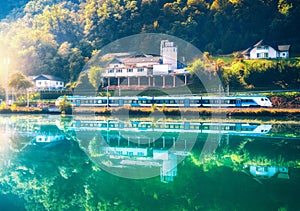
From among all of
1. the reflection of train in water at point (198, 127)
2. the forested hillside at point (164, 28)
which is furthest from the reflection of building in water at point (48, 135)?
the forested hillside at point (164, 28)

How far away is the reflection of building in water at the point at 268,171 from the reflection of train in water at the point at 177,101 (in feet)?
38.4

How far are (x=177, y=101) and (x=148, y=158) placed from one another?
12.2 meters

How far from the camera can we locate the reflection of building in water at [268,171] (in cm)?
613

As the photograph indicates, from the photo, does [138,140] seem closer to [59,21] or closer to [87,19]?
[87,19]

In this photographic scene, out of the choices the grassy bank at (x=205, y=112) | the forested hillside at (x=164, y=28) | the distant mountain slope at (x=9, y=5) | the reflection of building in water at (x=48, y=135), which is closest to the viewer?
the reflection of building in water at (x=48, y=135)

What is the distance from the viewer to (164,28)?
3372 cm

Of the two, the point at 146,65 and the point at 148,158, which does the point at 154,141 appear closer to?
the point at 148,158

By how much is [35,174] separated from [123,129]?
639 centimetres

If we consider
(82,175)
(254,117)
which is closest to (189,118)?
(254,117)

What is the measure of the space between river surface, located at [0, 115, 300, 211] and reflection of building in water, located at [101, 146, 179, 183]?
0.07ft

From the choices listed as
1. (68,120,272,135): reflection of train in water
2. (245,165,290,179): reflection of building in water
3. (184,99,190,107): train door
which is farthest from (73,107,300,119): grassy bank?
(245,165,290,179): reflection of building in water

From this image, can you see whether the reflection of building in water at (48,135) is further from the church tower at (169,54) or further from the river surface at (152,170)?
the church tower at (169,54)

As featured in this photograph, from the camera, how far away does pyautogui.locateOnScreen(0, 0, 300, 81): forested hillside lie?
30.2m

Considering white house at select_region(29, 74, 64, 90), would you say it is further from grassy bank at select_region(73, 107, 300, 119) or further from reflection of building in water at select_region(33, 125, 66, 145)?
reflection of building in water at select_region(33, 125, 66, 145)
